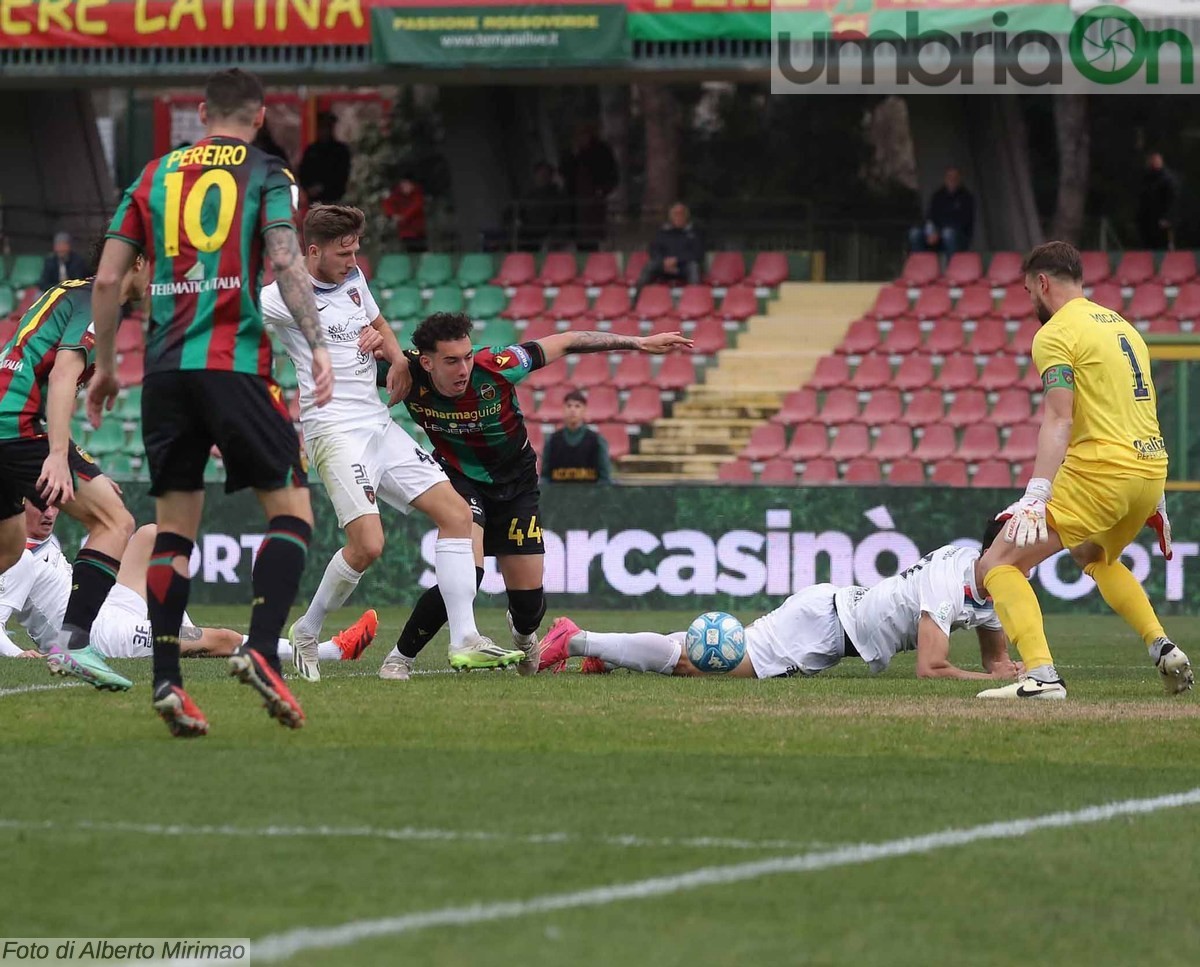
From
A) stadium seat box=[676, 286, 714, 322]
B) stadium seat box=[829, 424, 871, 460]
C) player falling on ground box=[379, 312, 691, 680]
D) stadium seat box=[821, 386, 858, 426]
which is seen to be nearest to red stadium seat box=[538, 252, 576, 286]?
stadium seat box=[676, 286, 714, 322]

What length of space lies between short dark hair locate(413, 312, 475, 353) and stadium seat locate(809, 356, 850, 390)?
12.8 m

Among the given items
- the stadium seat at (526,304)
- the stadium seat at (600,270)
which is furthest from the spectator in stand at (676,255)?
the stadium seat at (526,304)

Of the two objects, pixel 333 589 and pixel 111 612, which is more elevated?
pixel 333 589

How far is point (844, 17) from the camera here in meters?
21.2

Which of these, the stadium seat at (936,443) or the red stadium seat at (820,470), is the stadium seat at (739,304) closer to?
the red stadium seat at (820,470)

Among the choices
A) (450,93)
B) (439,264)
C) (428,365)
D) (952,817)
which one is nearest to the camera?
(952,817)

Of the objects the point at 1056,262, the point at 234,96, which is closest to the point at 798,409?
the point at 1056,262

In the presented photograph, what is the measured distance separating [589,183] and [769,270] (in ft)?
8.24

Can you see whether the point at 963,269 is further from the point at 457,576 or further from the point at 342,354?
the point at 457,576

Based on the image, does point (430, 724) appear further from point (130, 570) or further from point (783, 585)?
point (783, 585)

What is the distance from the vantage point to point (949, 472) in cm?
1955

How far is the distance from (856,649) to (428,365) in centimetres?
235

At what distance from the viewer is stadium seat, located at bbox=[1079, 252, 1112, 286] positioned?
2223cm

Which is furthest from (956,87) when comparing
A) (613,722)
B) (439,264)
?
(613,722)
